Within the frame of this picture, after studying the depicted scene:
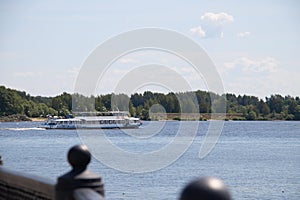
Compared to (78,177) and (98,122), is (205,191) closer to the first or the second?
(78,177)

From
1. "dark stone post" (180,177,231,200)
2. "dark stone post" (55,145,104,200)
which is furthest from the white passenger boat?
"dark stone post" (180,177,231,200)

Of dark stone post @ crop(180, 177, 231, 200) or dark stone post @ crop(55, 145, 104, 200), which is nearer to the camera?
dark stone post @ crop(180, 177, 231, 200)

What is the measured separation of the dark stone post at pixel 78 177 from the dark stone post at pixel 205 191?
2.66 meters

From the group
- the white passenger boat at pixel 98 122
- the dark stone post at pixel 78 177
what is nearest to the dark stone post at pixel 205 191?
the dark stone post at pixel 78 177

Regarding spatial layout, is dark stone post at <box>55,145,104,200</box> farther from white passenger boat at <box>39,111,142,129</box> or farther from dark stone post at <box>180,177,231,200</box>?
white passenger boat at <box>39,111,142,129</box>

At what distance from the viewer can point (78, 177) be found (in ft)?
21.1

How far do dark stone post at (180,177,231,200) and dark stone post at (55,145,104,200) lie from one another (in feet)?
8.72

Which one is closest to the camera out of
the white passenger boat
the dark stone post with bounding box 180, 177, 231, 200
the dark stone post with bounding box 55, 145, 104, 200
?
the dark stone post with bounding box 180, 177, 231, 200

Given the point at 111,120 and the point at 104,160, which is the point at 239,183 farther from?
the point at 111,120

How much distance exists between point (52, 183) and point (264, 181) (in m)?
44.8

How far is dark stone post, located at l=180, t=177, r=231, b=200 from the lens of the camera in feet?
12.3

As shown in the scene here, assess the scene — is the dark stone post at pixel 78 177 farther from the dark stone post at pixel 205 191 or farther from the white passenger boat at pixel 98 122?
the white passenger boat at pixel 98 122

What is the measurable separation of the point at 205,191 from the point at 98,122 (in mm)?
170378

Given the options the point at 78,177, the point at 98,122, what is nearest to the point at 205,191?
the point at 78,177
